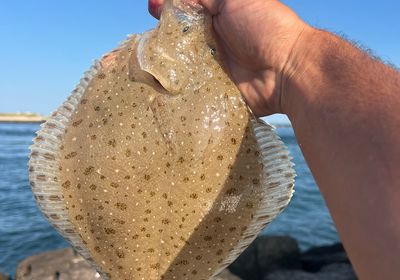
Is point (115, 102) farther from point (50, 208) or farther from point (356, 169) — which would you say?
point (356, 169)

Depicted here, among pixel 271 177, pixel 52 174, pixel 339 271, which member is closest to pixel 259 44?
pixel 271 177

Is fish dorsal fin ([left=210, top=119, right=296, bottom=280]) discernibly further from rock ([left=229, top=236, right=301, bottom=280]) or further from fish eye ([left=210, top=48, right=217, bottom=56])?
rock ([left=229, top=236, right=301, bottom=280])

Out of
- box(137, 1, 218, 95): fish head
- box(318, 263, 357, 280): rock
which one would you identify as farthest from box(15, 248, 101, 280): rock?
box(137, 1, 218, 95): fish head

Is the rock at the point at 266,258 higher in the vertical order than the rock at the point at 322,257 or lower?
higher

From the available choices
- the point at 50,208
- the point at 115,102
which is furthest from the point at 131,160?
the point at 50,208

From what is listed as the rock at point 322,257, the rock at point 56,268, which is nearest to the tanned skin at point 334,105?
the rock at point 56,268

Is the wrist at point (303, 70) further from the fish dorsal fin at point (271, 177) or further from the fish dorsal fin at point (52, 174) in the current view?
the fish dorsal fin at point (52, 174)
